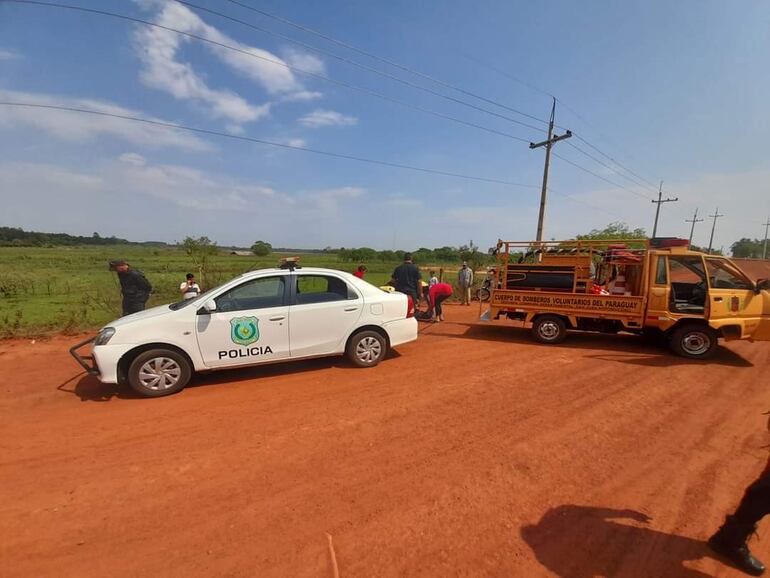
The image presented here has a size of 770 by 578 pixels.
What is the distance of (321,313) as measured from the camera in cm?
518

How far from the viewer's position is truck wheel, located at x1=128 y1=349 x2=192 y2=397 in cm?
434

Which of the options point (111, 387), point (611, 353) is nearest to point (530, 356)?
point (611, 353)

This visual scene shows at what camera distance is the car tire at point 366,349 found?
545 centimetres

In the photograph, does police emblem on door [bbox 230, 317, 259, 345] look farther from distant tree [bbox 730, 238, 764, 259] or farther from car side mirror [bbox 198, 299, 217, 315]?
distant tree [bbox 730, 238, 764, 259]

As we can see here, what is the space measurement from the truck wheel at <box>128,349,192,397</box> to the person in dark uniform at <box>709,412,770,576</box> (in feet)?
17.1

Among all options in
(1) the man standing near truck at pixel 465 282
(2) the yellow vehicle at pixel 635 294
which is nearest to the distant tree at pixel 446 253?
(1) the man standing near truck at pixel 465 282

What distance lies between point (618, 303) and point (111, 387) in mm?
8415

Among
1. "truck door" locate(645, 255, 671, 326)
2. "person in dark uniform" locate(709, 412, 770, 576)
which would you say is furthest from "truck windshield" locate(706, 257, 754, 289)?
"person in dark uniform" locate(709, 412, 770, 576)

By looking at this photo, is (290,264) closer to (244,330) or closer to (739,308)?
(244,330)

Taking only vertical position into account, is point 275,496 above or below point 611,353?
below

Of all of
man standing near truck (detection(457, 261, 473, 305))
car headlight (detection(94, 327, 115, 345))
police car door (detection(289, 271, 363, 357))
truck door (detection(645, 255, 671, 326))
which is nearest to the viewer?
car headlight (detection(94, 327, 115, 345))

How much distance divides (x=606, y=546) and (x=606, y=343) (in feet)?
19.3

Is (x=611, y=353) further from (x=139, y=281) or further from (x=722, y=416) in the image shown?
(x=139, y=281)

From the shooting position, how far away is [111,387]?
479 centimetres
